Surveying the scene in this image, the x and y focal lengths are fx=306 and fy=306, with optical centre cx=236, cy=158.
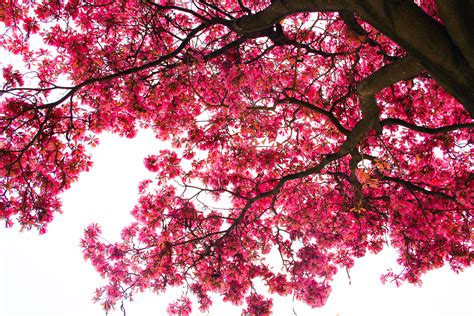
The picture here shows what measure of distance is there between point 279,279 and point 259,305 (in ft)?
2.42

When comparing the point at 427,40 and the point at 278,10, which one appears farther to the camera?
the point at 278,10

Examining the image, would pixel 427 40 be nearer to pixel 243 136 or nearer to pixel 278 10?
pixel 278 10

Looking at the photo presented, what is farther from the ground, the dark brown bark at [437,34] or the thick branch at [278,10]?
the thick branch at [278,10]

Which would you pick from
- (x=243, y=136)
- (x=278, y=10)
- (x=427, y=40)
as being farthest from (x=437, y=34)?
(x=243, y=136)

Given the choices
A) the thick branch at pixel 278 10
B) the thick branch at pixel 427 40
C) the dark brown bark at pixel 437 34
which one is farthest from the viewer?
the thick branch at pixel 278 10

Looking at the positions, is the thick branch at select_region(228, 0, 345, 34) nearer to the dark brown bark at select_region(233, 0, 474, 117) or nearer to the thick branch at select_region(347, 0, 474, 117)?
the dark brown bark at select_region(233, 0, 474, 117)

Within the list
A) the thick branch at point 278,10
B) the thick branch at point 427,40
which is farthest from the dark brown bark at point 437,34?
the thick branch at point 278,10

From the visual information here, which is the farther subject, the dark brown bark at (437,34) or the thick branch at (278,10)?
the thick branch at (278,10)

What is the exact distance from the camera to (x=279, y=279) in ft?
23.6

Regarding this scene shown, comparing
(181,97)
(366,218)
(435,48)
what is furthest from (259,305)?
(435,48)

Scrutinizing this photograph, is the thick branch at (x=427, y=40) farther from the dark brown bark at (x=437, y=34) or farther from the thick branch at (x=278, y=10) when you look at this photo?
the thick branch at (x=278, y=10)

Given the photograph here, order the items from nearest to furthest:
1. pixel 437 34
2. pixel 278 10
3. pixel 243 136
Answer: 1. pixel 437 34
2. pixel 278 10
3. pixel 243 136

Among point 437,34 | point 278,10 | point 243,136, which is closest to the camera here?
point 437,34

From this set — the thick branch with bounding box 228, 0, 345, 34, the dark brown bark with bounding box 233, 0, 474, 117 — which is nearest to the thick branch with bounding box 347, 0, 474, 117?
the dark brown bark with bounding box 233, 0, 474, 117
